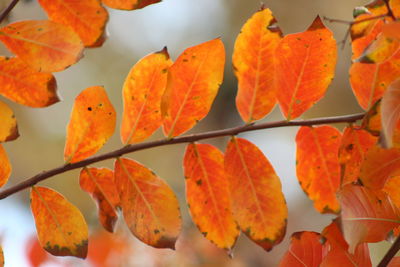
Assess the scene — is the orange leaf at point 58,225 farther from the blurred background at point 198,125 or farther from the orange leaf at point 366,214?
the blurred background at point 198,125

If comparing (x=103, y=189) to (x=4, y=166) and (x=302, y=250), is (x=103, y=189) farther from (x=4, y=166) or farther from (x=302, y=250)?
(x=302, y=250)

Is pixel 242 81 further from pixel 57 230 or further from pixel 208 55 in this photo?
pixel 57 230

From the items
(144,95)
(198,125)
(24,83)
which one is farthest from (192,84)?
(198,125)

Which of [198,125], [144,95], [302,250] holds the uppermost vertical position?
[144,95]

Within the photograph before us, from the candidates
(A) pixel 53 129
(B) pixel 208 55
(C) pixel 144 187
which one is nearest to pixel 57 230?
(C) pixel 144 187

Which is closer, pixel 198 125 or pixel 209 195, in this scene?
pixel 209 195

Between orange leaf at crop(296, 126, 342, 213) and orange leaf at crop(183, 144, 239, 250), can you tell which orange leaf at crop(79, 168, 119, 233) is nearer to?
orange leaf at crop(183, 144, 239, 250)

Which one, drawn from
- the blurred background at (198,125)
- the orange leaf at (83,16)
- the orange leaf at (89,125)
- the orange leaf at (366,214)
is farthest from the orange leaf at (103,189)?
the blurred background at (198,125)
